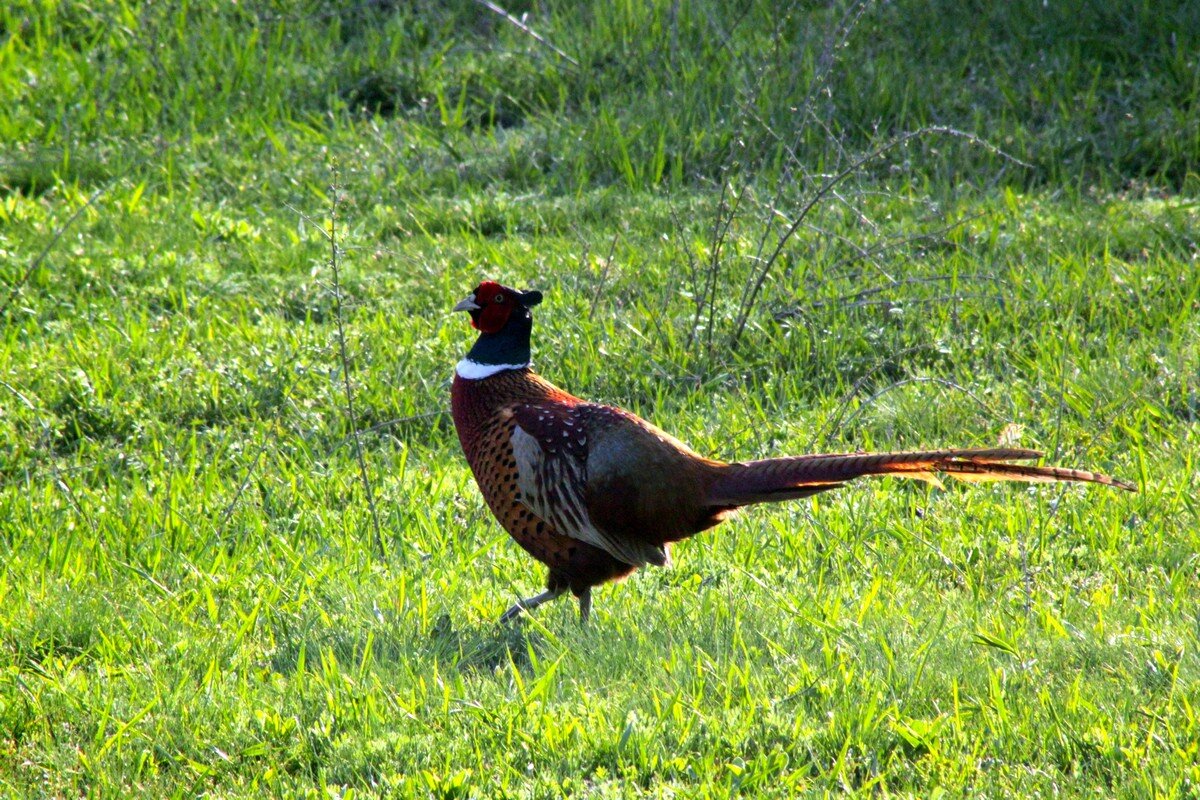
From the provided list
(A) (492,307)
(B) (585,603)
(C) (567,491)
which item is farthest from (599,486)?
(A) (492,307)

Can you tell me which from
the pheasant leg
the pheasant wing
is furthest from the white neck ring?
the pheasant leg

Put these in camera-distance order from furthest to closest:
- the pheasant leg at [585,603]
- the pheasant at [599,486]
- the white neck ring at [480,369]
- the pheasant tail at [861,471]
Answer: the white neck ring at [480,369]
the pheasant leg at [585,603]
the pheasant at [599,486]
the pheasant tail at [861,471]

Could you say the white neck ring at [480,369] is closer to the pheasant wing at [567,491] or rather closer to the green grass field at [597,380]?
the pheasant wing at [567,491]

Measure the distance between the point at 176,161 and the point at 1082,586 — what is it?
4964 millimetres

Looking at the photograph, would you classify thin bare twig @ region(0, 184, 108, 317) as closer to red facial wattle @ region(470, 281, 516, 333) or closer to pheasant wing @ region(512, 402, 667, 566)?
red facial wattle @ region(470, 281, 516, 333)

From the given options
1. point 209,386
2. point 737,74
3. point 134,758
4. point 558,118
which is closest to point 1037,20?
point 737,74

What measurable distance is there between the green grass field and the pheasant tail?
0.34m

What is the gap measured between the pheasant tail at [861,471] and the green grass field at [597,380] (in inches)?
13.3

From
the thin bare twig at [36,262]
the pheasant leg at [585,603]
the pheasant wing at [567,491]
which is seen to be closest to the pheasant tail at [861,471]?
the pheasant wing at [567,491]

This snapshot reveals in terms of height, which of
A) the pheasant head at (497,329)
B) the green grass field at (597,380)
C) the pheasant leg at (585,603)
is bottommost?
the pheasant leg at (585,603)

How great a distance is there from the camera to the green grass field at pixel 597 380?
9.96 ft

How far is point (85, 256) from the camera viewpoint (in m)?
5.95

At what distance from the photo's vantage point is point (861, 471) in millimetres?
3295

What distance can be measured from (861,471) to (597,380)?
2.02 m
